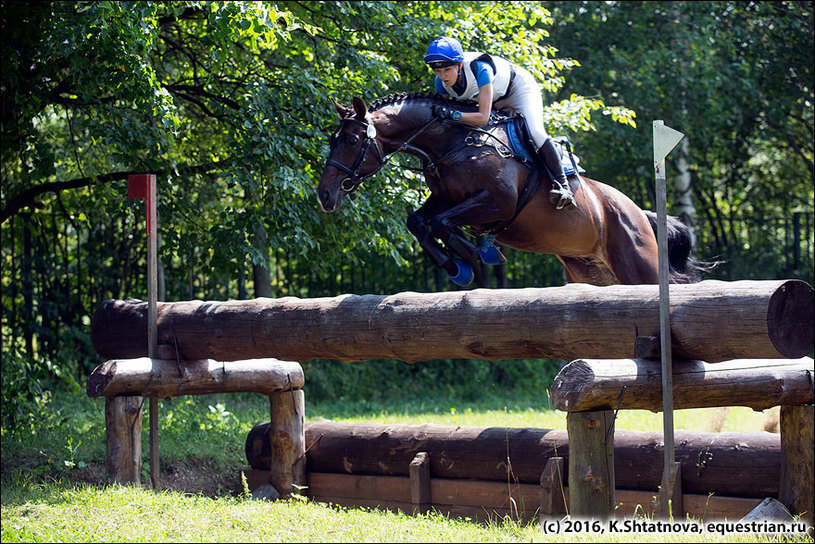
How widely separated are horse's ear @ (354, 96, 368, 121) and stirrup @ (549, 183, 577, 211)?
1516 mm

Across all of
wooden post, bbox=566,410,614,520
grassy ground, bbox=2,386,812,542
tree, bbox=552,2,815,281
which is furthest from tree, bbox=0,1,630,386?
wooden post, bbox=566,410,614,520

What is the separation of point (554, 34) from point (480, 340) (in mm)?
10081

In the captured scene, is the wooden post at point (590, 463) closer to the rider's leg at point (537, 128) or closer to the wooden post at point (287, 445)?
the rider's leg at point (537, 128)

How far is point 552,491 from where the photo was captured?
5688 mm

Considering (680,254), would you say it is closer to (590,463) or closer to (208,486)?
(590,463)

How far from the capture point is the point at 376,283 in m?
13.6

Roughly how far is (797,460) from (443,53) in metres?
3.50

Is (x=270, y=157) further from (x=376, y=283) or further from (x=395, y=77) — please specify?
(x=376, y=283)

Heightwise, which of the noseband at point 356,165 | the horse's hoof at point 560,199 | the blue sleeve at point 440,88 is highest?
the blue sleeve at point 440,88

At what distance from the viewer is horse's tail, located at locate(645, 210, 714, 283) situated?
25.4 ft

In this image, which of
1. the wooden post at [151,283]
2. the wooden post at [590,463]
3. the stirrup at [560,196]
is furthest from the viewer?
the wooden post at [151,283]

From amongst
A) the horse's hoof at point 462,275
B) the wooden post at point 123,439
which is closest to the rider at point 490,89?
the horse's hoof at point 462,275

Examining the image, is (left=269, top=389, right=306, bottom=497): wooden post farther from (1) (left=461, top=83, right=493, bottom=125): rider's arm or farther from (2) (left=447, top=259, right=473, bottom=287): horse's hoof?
(1) (left=461, top=83, right=493, bottom=125): rider's arm

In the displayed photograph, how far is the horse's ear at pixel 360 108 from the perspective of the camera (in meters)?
6.29
